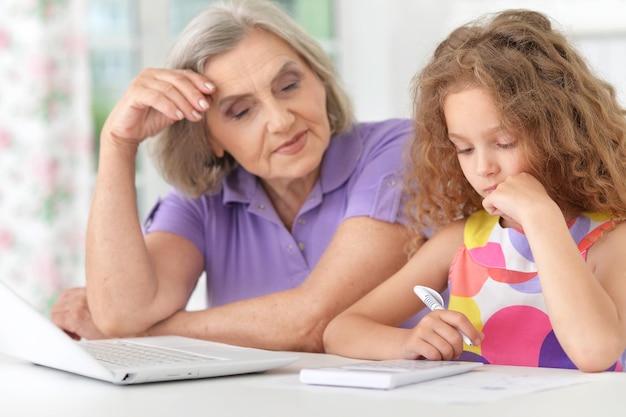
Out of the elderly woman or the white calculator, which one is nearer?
the white calculator

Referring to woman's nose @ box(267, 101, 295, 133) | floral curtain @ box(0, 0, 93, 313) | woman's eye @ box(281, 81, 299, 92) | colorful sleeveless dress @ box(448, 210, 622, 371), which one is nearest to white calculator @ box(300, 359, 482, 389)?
colorful sleeveless dress @ box(448, 210, 622, 371)

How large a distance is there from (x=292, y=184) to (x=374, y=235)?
291mm

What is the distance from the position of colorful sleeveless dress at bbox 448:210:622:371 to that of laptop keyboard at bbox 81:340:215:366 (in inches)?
17.5

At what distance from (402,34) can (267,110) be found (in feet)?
9.36

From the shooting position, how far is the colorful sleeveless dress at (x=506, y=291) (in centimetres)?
142

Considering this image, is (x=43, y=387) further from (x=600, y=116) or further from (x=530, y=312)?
(x=600, y=116)

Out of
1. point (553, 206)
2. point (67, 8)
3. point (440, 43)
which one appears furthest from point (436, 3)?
point (553, 206)

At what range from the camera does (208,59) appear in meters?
1.86

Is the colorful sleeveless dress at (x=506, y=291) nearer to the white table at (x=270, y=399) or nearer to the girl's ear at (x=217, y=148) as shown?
the white table at (x=270, y=399)

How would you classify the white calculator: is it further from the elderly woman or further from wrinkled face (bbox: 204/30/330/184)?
wrinkled face (bbox: 204/30/330/184)

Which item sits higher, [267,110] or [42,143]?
[267,110]

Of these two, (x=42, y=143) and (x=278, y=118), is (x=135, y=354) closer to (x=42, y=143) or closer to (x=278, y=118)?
(x=278, y=118)

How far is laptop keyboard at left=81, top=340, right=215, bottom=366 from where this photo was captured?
124 centimetres

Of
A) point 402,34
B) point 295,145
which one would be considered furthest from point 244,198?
point 402,34
